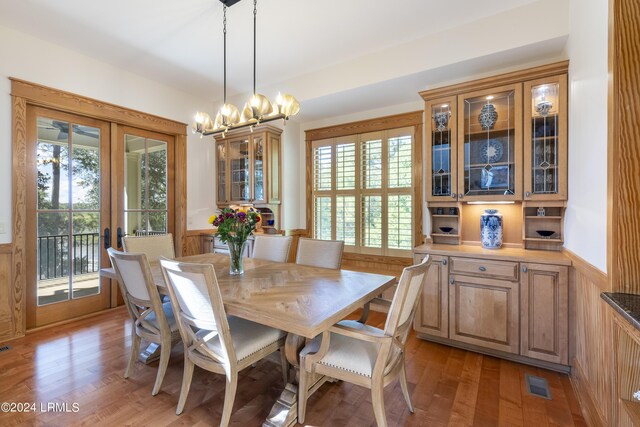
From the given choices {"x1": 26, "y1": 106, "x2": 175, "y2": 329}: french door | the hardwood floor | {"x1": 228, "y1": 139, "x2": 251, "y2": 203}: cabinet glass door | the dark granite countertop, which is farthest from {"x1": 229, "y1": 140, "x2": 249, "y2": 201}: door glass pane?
the dark granite countertop

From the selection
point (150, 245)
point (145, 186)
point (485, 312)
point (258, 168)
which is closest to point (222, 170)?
point (258, 168)

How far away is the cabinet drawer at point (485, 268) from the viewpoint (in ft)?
7.88

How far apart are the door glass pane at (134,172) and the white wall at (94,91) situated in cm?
45

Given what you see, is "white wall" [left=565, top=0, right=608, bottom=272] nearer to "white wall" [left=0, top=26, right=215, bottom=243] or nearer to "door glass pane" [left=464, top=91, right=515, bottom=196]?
"door glass pane" [left=464, top=91, right=515, bottom=196]

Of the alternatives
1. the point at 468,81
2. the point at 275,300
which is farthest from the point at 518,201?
the point at 275,300

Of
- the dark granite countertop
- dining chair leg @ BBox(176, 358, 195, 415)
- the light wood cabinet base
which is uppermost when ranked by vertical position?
the dark granite countertop

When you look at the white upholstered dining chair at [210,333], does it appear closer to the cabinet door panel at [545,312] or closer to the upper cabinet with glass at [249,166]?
the cabinet door panel at [545,312]

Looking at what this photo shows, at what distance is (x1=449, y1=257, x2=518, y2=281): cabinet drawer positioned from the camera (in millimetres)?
2402

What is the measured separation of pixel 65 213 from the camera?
328 centimetres

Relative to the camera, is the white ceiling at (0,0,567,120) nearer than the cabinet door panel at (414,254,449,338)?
Yes

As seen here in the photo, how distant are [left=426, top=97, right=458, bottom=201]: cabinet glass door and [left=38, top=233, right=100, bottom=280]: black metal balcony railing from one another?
3891mm

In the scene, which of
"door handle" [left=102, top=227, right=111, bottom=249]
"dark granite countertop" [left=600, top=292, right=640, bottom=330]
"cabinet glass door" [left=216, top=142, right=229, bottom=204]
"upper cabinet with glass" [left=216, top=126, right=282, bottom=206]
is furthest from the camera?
"cabinet glass door" [left=216, top=142, right=229, bottom=204]

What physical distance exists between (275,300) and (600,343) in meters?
1.83

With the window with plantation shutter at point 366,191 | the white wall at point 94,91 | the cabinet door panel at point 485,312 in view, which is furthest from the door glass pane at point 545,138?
the white wall at point 94,91
